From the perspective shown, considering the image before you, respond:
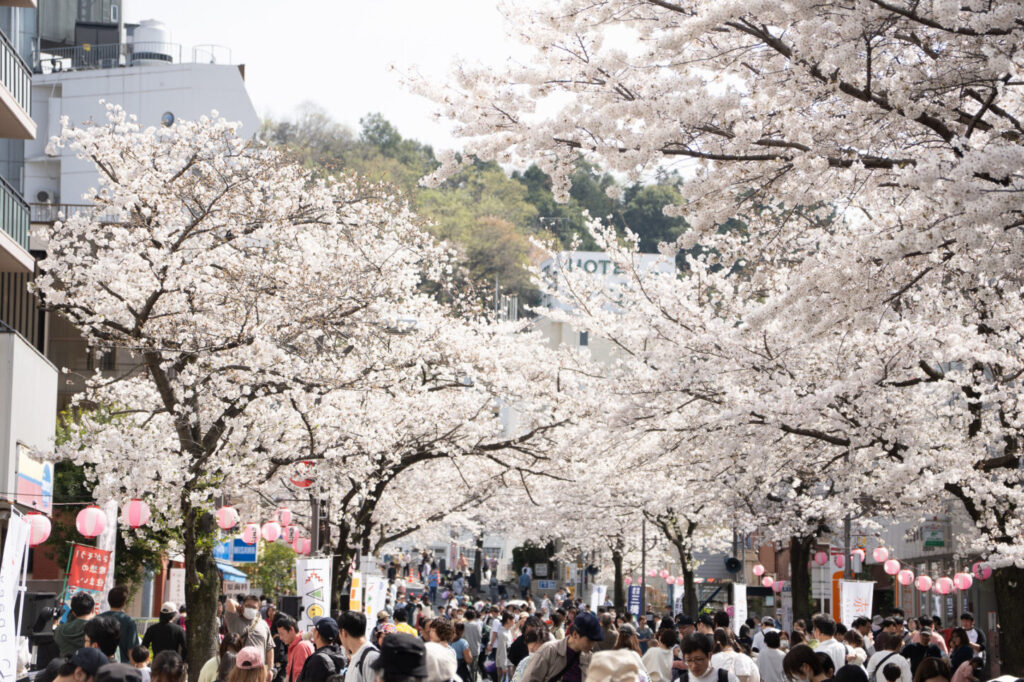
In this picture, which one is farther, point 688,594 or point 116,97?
point 116,97

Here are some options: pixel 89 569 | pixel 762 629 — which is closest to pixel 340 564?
pixel 89 569

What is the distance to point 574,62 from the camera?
31.8 ft

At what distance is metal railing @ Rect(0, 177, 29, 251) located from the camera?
21547 millimetres

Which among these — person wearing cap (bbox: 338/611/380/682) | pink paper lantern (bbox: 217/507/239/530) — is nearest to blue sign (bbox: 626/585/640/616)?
pink paper lantern (bbox: 217/507/239/530)

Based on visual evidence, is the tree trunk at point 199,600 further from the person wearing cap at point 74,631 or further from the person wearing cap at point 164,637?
the person wearing cap at point 74,631

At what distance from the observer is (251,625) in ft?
38.3

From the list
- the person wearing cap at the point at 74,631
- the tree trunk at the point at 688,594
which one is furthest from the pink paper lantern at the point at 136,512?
the tree trunk at the point at 688,594

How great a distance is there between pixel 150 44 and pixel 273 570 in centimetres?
2212

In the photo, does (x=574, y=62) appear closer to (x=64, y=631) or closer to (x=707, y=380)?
(x=64, y=631)

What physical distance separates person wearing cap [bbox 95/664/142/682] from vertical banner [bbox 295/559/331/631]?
11775 mm

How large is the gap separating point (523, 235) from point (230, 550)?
48.4 m

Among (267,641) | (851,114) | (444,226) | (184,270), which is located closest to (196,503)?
(184,270)

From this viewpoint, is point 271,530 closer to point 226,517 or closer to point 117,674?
point 226,517

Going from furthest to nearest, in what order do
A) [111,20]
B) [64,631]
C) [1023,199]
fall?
[111,20]
[64,631]
[1023,199]
